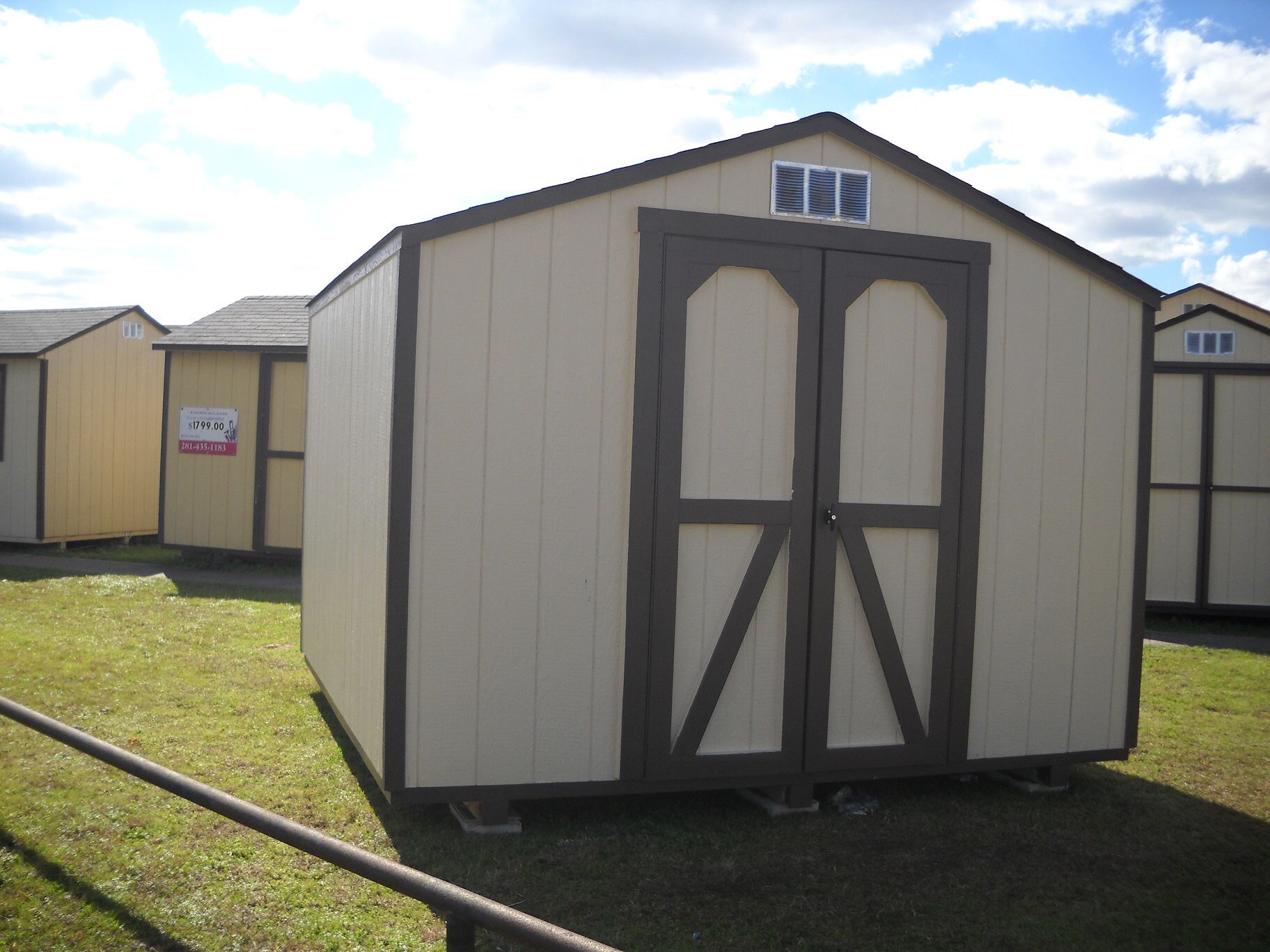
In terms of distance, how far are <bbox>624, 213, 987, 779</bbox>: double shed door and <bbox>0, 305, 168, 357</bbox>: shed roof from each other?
39.1 feet

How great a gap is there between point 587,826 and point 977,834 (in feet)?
5.93

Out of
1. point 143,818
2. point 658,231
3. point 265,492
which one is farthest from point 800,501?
point 265,492

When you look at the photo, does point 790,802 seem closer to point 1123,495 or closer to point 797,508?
point 797,508

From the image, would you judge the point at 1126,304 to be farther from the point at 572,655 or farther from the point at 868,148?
the point at 572,655

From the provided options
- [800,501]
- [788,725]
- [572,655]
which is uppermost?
[800,501]

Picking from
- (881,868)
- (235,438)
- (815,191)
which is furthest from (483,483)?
(235,438)

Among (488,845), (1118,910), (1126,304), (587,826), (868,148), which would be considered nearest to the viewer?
(1118,910)

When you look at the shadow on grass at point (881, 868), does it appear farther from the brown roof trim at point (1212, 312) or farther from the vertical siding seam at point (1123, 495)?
the brown roof trim at point (1212, 312)

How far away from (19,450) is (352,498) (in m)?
11.0

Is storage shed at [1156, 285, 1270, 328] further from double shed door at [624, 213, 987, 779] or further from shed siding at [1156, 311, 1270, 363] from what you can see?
double shed door at [624, 213, 987, 779]

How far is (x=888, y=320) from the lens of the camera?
17.6 ft

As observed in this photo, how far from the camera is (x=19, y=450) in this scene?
47.2 feet

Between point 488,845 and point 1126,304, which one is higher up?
point 1126,304

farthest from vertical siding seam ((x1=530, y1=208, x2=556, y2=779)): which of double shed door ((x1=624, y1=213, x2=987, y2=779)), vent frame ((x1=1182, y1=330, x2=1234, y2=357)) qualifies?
vent frame ((x1=1182, y1=330, x2=1234, y2=357))
